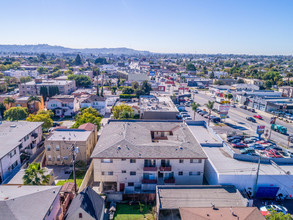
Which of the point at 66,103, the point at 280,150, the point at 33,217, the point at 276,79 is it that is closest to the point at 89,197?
the point at 33,217

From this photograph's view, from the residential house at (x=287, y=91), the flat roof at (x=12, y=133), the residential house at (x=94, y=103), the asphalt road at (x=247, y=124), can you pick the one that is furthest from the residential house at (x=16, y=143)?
the residential house at (x=287, y=91)

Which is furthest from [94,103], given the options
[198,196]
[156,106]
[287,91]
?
[287,91]

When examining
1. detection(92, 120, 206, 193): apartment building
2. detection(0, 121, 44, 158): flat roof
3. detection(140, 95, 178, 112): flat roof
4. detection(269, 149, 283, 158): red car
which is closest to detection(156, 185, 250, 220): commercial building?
detection(92, 120, 206, 193): apartment building

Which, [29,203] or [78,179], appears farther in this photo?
[78,179]

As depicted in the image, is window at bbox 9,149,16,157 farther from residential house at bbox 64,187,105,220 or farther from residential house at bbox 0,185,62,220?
residential house at bbox 64,187,105,220

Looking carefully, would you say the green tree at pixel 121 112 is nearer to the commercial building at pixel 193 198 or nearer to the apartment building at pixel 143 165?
the apartment building at pixel 143 165

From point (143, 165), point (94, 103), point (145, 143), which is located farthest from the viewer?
point (94, 103)

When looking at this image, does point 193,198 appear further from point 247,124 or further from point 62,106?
point 62,106

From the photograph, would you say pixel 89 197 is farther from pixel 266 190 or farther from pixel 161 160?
pixel 266 190
